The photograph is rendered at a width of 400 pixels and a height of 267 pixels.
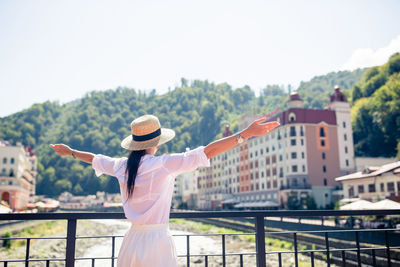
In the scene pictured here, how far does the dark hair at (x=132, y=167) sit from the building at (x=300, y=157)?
187 ft

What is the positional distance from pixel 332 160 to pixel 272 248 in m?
34.0

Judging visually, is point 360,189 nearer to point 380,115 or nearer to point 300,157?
point 300,157

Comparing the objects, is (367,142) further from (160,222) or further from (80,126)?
(80,126)

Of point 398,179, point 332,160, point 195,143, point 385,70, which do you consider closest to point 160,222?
point 398,179

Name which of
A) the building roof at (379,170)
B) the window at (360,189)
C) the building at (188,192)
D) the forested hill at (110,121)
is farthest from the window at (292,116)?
the forested hill at (110,121)

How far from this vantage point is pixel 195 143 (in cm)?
14538

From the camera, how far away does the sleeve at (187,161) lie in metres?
2.57

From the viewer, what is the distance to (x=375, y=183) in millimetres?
41875

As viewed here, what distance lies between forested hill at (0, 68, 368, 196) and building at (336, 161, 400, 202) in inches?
3115

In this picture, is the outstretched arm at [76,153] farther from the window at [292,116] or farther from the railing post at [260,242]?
the window at [292,116]

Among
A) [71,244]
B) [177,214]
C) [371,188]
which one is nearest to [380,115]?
[371,188]

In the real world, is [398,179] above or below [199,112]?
below

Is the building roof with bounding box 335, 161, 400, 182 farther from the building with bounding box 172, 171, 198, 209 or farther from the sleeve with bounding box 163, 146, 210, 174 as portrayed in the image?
the building with bounding box 172, 171, 198, 209

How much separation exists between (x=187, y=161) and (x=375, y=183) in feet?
146
